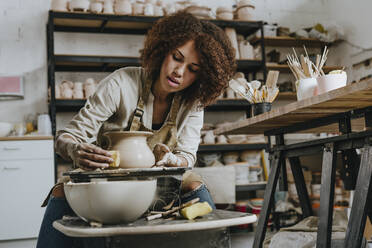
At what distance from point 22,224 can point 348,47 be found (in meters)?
4.11

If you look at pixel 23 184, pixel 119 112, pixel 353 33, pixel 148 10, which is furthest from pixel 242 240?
pixel 353 33

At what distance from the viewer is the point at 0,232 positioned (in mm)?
3721

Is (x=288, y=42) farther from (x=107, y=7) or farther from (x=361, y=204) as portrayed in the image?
(x=361, y=204)

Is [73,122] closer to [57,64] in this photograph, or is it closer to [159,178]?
[159,178]

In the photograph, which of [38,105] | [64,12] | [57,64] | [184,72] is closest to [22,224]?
[38,105]

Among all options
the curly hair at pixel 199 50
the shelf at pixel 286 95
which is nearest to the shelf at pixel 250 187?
the shelf at pixel 286 95

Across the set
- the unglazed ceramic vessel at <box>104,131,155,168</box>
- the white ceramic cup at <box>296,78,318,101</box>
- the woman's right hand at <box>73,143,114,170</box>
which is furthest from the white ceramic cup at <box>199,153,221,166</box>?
the woman's right hand at <box>73,143,114,170</box>

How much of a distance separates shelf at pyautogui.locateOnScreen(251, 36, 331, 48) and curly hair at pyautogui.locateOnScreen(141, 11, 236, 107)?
10.2 feet

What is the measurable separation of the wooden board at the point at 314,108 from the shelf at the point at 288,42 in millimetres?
2776

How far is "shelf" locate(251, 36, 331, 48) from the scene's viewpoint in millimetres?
4926

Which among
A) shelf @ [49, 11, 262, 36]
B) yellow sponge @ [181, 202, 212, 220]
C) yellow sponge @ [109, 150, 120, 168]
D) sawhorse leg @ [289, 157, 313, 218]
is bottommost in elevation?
sawhorse leg @ [289, 157, 313, 218]

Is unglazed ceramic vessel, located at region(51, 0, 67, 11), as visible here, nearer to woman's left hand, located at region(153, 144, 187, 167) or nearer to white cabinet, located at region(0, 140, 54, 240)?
white cabinet, located at region(0, 140, 54, 240)

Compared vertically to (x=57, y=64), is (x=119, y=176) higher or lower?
lower

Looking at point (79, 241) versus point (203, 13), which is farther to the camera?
point (203, 13)
